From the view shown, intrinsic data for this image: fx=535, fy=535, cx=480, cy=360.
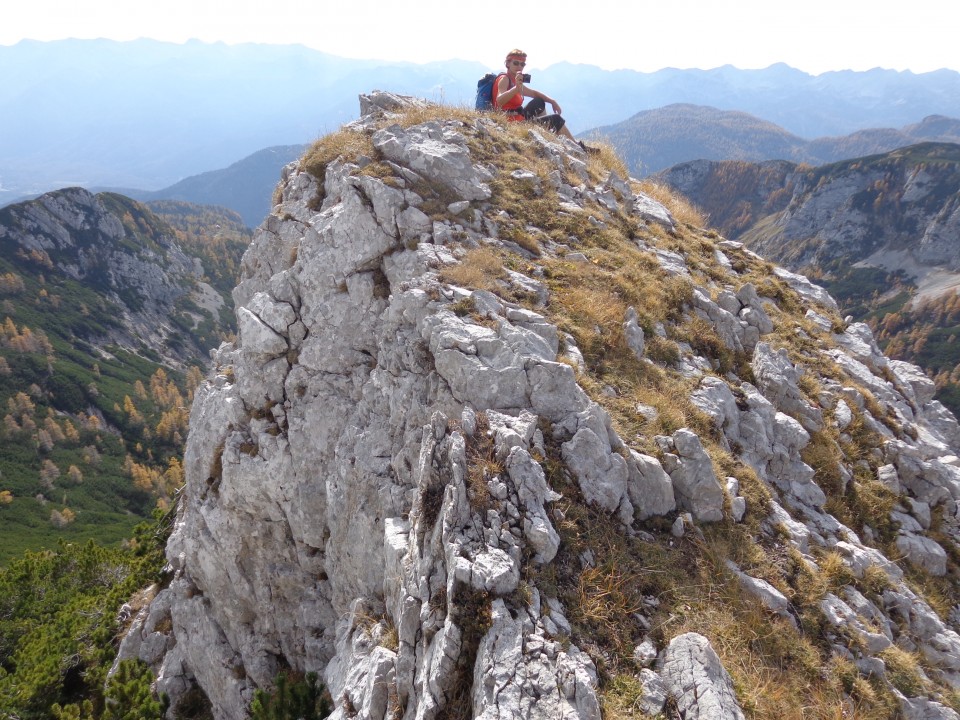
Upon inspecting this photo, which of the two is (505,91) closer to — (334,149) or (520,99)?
(520,99)

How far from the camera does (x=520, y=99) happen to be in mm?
22141

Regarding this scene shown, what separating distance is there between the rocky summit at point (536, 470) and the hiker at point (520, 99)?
181 centimetres

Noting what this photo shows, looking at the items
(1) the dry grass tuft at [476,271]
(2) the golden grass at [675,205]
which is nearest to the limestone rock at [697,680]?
(1) the dry grass tuft at [476,271]

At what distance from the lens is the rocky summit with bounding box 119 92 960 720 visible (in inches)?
285

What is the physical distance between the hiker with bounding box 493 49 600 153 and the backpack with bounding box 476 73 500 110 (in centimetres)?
26

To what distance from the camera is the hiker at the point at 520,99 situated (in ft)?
69.7

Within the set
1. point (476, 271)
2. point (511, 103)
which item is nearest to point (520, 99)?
point (511, 103)

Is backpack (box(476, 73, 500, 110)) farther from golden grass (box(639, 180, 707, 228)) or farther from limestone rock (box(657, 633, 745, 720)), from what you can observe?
limestone rock (box(657, 633, 745, 720))

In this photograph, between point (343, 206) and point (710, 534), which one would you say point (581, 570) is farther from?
point (343, 206)

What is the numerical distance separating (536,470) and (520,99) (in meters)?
18.6

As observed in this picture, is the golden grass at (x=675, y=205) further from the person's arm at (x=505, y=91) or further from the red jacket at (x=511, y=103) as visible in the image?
the person's arm at (x=505, y=91)

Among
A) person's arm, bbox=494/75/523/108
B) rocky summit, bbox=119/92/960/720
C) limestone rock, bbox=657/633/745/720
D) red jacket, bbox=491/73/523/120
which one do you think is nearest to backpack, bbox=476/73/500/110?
red jacket, bbox=491/73/523/120

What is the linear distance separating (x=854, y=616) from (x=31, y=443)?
19889 centimetres

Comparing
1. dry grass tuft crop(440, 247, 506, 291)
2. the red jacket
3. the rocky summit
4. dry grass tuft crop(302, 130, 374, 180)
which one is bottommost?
the rocky summit
